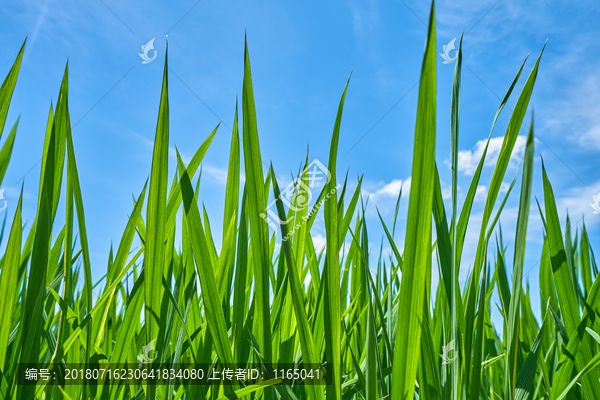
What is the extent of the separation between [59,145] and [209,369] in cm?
37

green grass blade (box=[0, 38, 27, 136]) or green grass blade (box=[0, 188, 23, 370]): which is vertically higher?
green grass blade (box=[0, 38, 27, 136])

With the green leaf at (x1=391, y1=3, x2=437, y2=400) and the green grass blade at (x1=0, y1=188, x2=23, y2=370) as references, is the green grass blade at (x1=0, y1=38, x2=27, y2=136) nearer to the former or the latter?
the green grass blade at (x1=0, y1=188, x2=23, y2=370)

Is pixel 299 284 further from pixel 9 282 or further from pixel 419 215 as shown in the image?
pixel 9 282

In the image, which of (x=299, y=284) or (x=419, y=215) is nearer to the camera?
(x=419, y=215)

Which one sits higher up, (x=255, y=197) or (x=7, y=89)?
(x=7, y=89)

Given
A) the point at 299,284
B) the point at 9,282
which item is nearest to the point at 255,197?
the point at 299,284

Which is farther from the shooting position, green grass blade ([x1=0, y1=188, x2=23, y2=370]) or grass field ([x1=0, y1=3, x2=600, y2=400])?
green grass blade ([x1=0, y1=188, x2=23, y2=370])

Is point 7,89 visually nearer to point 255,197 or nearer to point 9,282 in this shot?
point 9,282

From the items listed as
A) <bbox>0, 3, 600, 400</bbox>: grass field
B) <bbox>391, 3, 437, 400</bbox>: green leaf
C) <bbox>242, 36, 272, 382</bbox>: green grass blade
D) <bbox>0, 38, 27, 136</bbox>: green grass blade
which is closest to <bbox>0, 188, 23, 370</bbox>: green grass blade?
<bbox>0, 3, 600, 400</bbox>: grass field

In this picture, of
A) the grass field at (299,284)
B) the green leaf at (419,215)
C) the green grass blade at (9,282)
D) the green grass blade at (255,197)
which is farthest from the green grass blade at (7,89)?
the green leaf at (419,215)

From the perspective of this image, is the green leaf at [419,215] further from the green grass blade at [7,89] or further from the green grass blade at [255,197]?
the green grass blade at [7,89]

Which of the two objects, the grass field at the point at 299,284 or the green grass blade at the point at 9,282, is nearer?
the grass field at the point at 299,284

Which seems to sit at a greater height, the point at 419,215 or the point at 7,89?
the point at 7,89

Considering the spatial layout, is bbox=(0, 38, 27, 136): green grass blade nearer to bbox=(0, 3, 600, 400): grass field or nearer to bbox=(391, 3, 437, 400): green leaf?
bbox=(0, 3, 600, 400): grass field
